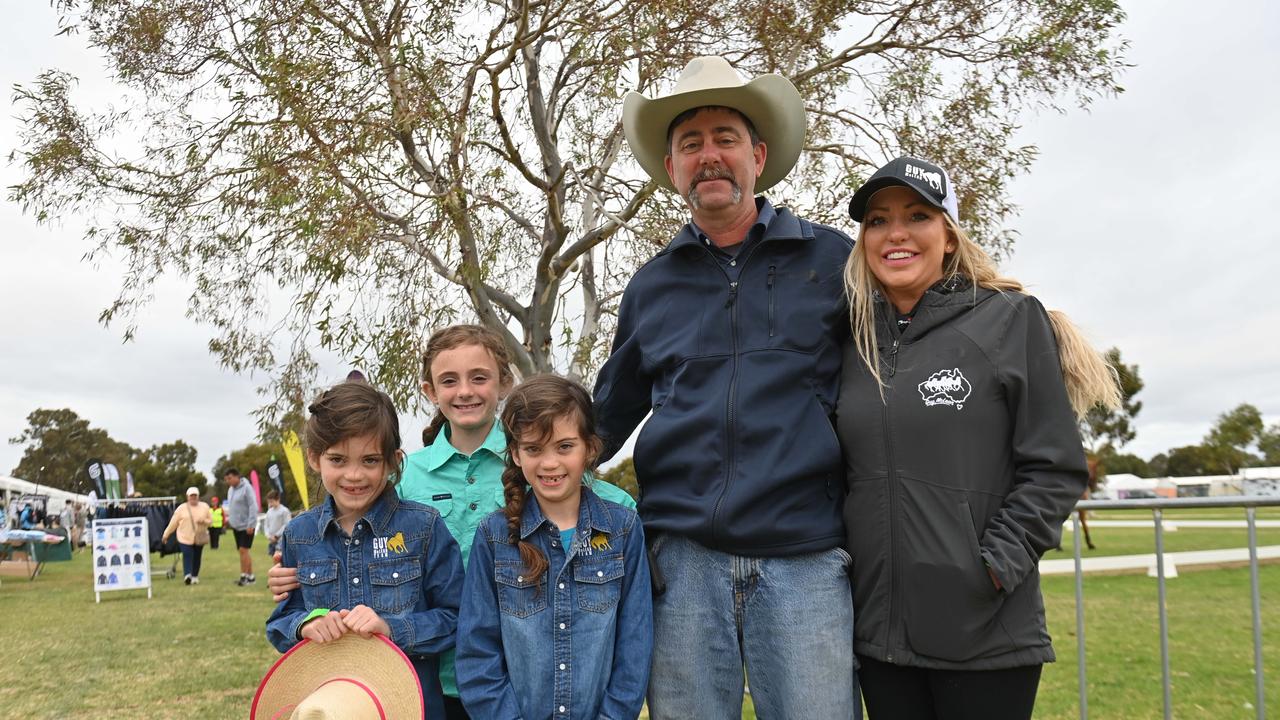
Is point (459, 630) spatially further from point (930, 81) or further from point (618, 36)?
point (930, 81)

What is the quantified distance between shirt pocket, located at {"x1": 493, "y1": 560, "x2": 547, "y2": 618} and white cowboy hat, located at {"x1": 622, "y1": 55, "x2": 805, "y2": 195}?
148 cm

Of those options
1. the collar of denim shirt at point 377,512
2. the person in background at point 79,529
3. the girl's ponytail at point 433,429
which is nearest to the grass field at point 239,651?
the girl's ponytail at point 433,429

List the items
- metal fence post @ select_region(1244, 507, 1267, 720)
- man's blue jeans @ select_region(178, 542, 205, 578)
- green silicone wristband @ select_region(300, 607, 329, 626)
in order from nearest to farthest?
green silicone wristband @ select_region(300, 607, 329, 626), metal fence post @ select_region(1244, 507, 1267, 720), man's blue jeans @ select_region(178, 542, 205, 578)

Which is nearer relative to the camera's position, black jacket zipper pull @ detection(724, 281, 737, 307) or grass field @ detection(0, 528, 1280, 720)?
black jacket zipper pull @ detection(724, 281, 737, 307)

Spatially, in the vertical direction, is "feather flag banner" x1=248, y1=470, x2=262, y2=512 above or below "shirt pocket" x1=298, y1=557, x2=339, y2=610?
below

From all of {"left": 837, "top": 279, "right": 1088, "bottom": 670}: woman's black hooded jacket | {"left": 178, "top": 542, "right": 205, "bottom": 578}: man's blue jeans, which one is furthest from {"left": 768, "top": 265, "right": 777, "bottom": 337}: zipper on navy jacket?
{"left": 178, "top": 542, "right": 205, "bottom": 578}: man's blue jeans

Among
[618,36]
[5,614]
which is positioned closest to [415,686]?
[618,36]

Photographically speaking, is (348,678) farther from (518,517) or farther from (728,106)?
(728,106)

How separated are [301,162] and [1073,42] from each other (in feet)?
24.6

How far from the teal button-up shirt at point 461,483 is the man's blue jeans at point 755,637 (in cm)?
68

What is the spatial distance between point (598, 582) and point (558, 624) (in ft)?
0.52

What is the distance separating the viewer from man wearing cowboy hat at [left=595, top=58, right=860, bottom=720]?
2.54 meters

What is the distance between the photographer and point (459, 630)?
2.64 meters

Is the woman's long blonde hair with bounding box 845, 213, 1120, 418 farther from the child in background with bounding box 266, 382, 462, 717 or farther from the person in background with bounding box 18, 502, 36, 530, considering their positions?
the person in background with bounding box 18, 502, 36, 530
